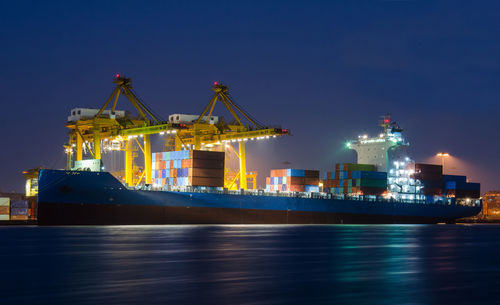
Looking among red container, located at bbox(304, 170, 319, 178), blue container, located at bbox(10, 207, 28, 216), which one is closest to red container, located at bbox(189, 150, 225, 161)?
red container, located at bbox(304, 170, 319, 178)

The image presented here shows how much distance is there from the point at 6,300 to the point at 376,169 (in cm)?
7203

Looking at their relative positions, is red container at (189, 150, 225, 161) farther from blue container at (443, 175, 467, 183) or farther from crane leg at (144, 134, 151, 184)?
Answer: blue container at (443, 175, 467, 183)

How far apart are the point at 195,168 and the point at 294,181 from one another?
13622 millimetres

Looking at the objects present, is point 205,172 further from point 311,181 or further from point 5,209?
point 5,209

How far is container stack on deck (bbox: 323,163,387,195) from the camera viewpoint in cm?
6975

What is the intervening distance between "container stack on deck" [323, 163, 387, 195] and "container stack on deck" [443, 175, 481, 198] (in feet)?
35.5

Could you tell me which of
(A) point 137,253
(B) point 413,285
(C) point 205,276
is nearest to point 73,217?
(A) point 137,253

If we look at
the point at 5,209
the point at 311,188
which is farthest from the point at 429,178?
the point at 5,209

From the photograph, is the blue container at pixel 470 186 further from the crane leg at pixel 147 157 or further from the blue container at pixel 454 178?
the crane leg at pixel 147 157

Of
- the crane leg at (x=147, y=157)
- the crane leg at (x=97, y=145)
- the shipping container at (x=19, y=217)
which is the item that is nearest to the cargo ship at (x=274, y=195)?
the crane leg at (x=147, y=157)

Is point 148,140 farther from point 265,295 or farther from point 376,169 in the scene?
point 265,295

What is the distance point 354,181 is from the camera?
69.9 m

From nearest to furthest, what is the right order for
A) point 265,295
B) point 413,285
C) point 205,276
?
point 265,295, point 413,285, point 205,276

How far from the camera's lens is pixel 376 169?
80625 mm
